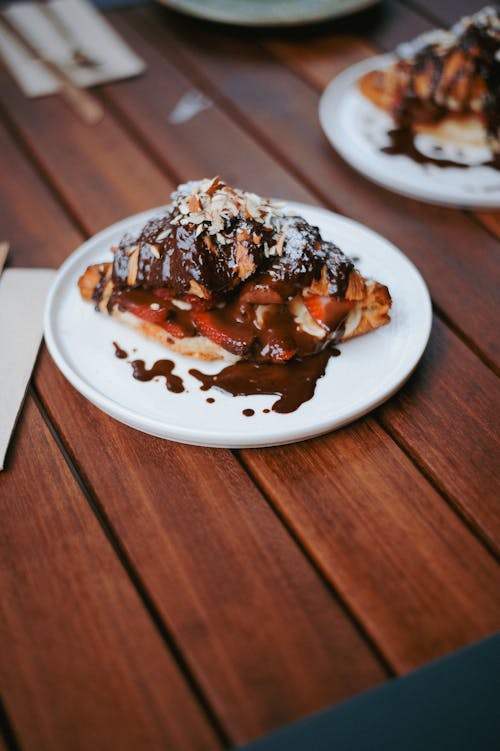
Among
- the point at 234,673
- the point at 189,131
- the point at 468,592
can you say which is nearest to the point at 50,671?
the point at 234,673

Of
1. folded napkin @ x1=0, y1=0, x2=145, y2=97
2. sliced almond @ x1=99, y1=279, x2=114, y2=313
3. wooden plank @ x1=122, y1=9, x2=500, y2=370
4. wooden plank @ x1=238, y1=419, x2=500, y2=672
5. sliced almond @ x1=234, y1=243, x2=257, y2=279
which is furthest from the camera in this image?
folded napkin @ x1=0, y1=0, x2=145, y2=97

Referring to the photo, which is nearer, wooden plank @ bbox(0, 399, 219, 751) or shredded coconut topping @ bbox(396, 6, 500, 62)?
wooden plank @ bbox(0, 399, 219, 751)

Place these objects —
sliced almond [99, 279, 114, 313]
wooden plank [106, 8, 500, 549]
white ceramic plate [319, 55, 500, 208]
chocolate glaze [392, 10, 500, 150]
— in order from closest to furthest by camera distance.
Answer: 1. wooden plank [106, 8, 500, 549]
2. sliced almond [99, 279, 114, 313]
3. white ceramic plate [319, 55, 500, 208]
4. chocolate glaze [392, 10, 500, 150]

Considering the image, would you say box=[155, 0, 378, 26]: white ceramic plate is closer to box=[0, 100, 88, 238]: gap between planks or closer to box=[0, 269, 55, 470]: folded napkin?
box=[0, 100, 88, 238]: gap between planks

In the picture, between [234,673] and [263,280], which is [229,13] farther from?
[234,673]

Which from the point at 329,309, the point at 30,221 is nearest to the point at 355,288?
the point at 329,309

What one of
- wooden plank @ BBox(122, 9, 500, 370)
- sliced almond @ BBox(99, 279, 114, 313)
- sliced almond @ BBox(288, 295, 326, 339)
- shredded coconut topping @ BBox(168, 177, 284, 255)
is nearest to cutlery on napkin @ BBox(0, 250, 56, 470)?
sliced almond @ BBox(99, 279, 114, 313)

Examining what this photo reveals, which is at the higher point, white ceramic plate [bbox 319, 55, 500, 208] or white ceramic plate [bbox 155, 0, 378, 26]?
white ceramic plate [bbox 155, 0, 378, 26]

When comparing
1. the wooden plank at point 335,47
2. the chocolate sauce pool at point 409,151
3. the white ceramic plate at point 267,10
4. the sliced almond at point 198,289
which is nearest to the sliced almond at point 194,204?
the sliced almond at point 198,289
